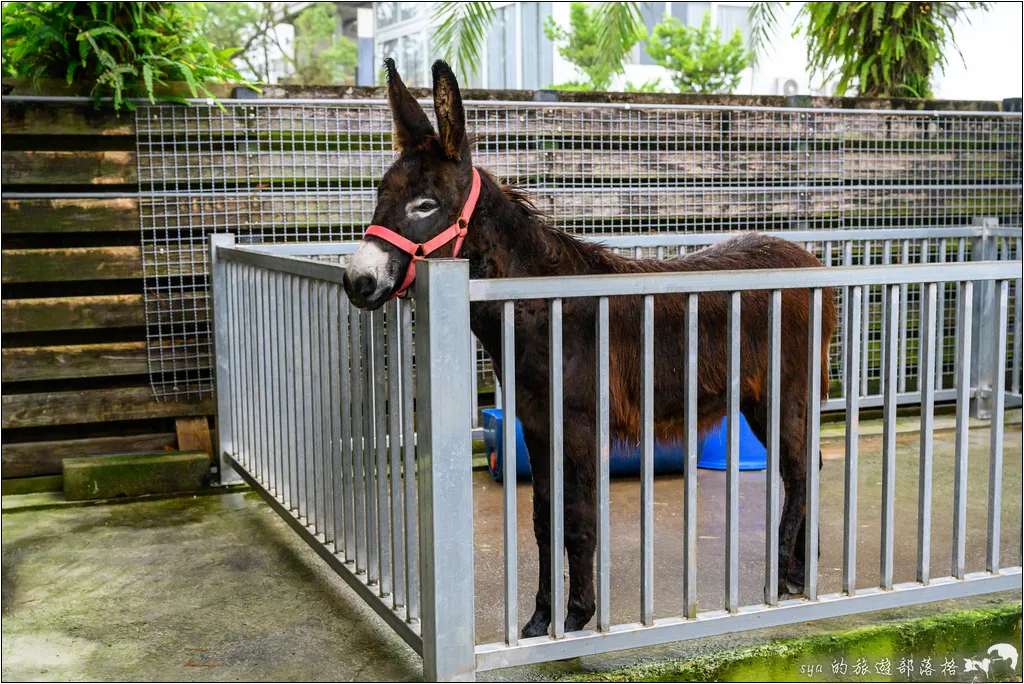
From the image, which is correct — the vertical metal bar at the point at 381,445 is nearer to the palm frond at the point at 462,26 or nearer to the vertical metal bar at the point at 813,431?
the vertical metal bar at the point at 813,431

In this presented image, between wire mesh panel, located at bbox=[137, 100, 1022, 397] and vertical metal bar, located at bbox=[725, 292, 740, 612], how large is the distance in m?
2.69

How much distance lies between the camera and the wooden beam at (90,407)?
17.0 ft

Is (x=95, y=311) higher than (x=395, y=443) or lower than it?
higher

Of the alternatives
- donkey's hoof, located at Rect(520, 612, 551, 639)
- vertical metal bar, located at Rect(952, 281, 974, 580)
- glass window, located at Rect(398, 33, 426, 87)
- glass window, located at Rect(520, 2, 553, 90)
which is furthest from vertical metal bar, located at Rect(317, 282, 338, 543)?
glass window, located at Rect(398, 33, 426, 87)

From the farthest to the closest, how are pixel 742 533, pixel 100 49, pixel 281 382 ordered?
pixel 100 49
pixel 742 533
pixel 281 382

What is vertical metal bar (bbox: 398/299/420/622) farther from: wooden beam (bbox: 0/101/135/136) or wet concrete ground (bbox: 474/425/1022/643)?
wooden beam (bbox: 0/101/135/136)

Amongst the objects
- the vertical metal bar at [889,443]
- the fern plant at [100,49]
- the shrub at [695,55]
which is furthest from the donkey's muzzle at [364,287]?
the shrub at [695,55]

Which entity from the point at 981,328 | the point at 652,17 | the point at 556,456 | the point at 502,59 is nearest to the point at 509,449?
the point at 556,456

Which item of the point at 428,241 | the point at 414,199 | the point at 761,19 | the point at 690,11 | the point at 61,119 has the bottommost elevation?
the point at 428,241

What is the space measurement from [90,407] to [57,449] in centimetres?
26

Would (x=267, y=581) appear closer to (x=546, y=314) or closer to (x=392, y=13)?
(x=546, y=314)

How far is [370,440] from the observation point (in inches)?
124

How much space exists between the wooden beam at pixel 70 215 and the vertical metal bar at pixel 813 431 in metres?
3.53

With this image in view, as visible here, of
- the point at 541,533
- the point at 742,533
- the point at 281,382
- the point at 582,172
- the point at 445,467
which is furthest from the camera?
the point at 582,172
